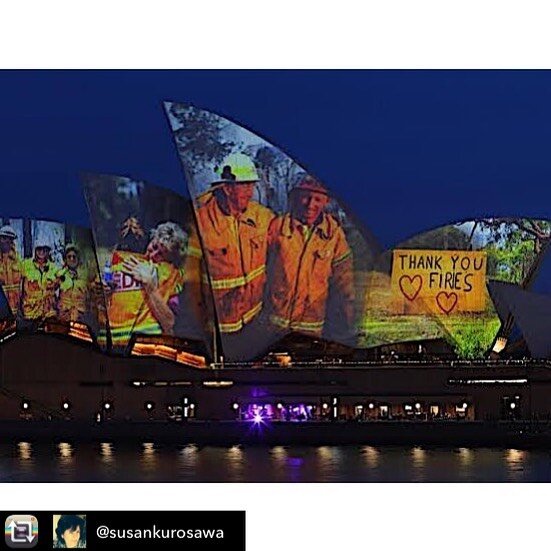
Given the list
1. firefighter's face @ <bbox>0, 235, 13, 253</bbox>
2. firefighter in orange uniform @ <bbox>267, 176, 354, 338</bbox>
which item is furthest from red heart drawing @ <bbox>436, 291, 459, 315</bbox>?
firefighter's face @ <bbox>0, 235, 13, 253</bbox>

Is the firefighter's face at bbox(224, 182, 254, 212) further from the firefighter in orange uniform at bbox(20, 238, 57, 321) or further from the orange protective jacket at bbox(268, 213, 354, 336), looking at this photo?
the firefighter in orange uniform at bbox(20, 238, 57, 321)

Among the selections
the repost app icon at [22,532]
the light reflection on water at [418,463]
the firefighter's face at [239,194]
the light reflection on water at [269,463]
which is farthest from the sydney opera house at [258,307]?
the repost app icon at [22,532]

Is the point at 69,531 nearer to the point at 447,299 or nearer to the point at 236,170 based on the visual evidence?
the point at 236,170

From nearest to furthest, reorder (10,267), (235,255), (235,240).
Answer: (235,240) → (235,255) → (10,267)

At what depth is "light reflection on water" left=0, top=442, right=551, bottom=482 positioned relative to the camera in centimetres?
2197

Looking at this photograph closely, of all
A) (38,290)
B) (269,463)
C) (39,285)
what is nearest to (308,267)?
(39,285)

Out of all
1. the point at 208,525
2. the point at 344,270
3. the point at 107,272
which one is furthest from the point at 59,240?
the point at 208,525

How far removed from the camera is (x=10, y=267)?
3578cm

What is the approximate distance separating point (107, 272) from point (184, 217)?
252cm

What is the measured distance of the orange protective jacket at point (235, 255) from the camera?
32.0m

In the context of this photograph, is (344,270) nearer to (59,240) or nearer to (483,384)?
(483,384)

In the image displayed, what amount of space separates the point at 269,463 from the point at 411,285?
991cm

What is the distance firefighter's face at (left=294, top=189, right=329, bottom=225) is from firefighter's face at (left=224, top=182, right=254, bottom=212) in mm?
1168

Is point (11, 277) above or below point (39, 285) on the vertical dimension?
above
